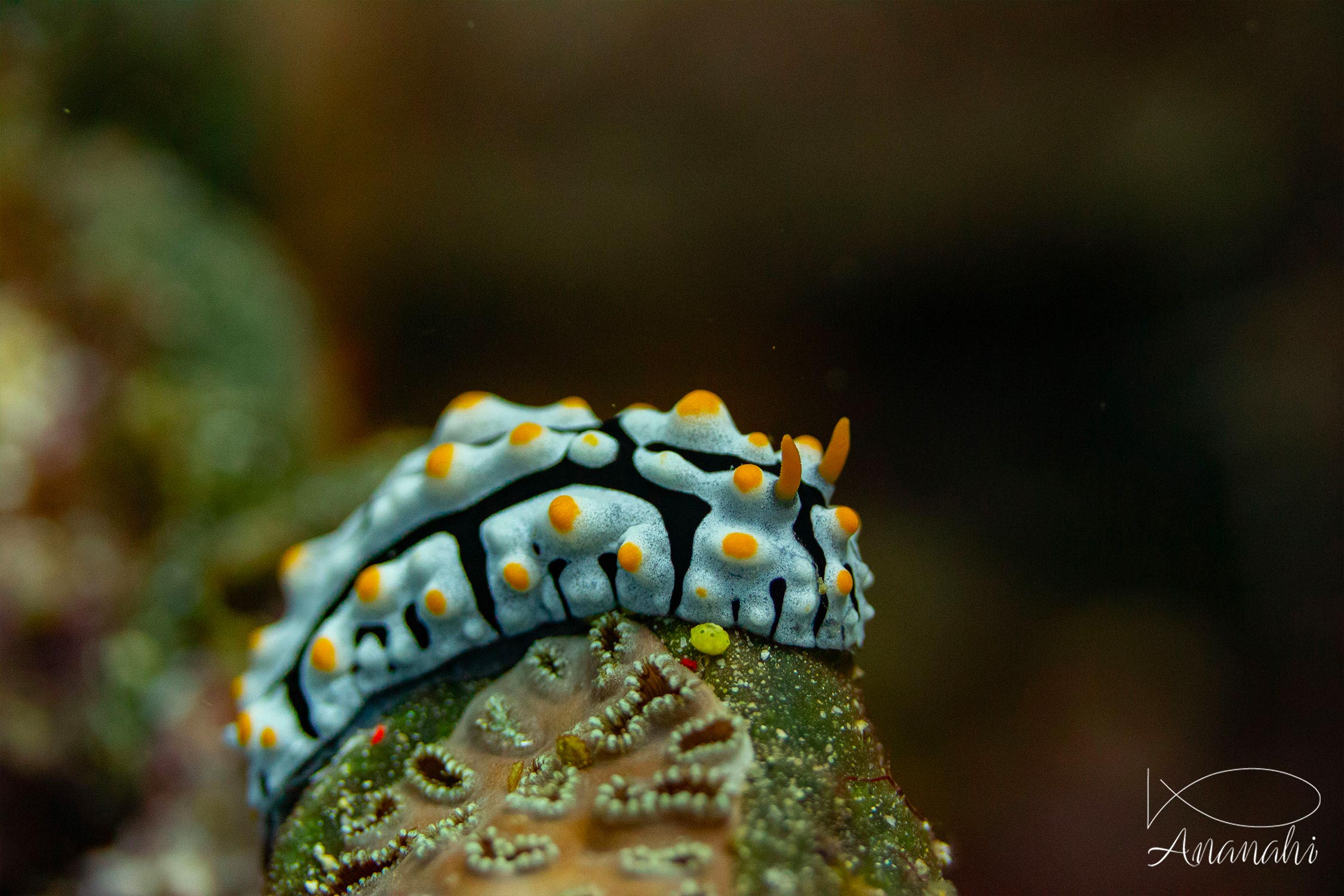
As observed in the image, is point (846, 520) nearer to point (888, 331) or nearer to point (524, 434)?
point (524, 434)

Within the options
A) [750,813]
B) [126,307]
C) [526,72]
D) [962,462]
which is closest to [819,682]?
[750,813]

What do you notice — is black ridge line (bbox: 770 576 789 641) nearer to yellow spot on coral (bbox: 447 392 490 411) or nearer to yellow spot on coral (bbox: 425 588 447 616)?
yellow spot on coral (bbox: 425 588 447 616)

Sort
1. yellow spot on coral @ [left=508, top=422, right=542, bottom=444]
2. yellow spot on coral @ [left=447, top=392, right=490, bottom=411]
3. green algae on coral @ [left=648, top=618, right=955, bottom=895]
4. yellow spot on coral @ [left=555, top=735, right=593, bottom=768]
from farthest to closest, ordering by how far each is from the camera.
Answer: yellow spot on coral @ [left=447, top=392, right=490, bottom=411]
yellow spot on coral @ [left=508, top=422, right=542, bottom=444]
yellow spot on coral @ [left=555, top=735, right=593, bottom=768]
green algae on coral @ [left=648, top=618, right=955, bottom=895]

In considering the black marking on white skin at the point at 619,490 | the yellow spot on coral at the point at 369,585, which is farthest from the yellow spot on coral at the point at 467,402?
the yellow spot on coral at the point at 369,585

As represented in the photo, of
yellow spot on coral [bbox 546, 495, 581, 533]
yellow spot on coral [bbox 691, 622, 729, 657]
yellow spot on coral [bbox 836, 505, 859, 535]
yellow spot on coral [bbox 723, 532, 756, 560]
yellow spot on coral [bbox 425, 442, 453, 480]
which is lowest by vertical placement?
yellow spot on coral [bbox 691, 622, 729, 657]

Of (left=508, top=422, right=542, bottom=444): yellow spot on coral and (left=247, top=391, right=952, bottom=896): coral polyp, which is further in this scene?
(left=508, top=422, right=542, bottom=444): yellow spot on coral

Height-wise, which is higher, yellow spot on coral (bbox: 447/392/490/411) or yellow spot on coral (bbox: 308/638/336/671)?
yellow spot on coral (bbox: 447/392/490/411)

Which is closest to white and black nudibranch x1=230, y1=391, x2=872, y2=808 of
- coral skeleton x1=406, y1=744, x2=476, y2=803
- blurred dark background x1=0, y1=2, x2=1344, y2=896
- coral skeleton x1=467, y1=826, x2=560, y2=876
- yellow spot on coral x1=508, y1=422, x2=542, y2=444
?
yellow spot on coral x1=508, y1=422, x2=542, y2=444

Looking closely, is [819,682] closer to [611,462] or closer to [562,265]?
[611,462]
